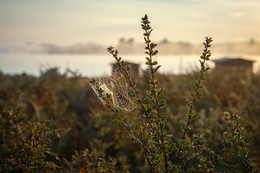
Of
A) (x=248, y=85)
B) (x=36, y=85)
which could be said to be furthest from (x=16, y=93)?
(x=248, y=85)

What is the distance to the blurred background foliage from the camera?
2.14 metres

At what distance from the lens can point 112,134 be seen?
471cm

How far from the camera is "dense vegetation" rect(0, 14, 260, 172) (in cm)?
A: 195

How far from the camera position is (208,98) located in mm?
6016

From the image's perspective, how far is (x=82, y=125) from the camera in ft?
15.4

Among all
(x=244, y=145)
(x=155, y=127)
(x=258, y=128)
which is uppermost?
(x=155, y=127)

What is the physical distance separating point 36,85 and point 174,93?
13.0ft

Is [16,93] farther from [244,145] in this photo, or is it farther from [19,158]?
[244,145]

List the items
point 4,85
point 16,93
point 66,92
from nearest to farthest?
1. point 16,93
2. point 4,85
3. point 66,92

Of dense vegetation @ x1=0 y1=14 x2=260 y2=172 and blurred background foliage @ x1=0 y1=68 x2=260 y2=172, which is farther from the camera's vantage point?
blurred background foliage @ x1=0 y1=68 x2=260 y2=172

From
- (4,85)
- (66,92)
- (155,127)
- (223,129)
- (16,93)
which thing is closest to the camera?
(155,127)

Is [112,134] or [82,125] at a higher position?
[82,125]

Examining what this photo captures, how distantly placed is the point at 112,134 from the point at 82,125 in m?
0.58

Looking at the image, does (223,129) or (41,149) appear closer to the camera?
(41,149)
